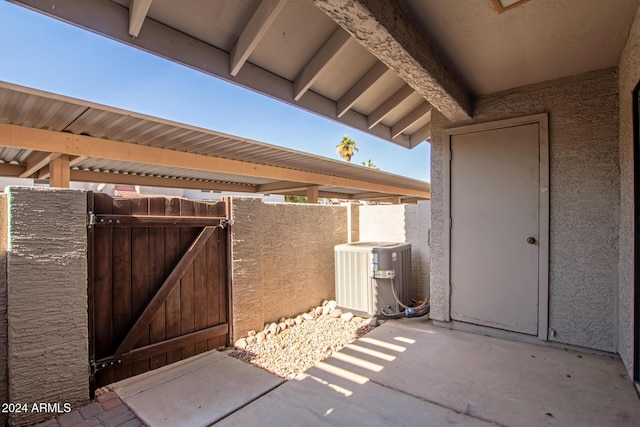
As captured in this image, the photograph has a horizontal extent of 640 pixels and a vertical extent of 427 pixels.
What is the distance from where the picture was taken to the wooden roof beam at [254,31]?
2.15m

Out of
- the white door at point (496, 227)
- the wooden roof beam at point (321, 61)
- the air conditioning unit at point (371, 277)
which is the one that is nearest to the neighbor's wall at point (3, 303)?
the wooden roof beam at point (321, 61)

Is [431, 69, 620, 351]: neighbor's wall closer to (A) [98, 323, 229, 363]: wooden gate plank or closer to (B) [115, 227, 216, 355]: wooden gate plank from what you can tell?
(A) [98, 323, 229, 363]: wooden gate plank

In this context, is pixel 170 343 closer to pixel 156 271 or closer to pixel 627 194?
pixel 156 271

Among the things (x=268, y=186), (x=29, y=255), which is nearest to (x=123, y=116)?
(x=29, y=255)

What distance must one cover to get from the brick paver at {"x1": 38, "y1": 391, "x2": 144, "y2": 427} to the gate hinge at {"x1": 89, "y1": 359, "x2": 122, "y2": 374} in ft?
0.81

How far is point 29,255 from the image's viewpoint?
90.5 inches

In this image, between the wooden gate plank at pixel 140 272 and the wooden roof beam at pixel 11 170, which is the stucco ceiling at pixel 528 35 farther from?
the wooden roof beam at pixel 11 170

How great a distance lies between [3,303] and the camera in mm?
2229

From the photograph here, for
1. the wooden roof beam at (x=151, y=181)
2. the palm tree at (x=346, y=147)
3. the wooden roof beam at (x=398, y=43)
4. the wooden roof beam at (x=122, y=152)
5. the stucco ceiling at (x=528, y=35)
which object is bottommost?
the wooden roof beam at (x=151, y=181)

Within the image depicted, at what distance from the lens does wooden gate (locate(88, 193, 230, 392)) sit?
2758 millimetres

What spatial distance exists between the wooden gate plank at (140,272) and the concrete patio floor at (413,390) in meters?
0.31

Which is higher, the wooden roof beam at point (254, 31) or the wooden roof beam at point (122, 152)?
the wooden roof beam at point (254, 31)

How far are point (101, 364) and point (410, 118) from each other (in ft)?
15.4

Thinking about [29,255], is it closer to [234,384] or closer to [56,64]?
[234,384]
